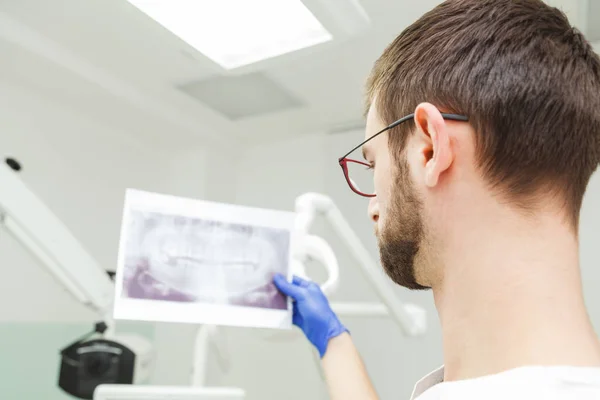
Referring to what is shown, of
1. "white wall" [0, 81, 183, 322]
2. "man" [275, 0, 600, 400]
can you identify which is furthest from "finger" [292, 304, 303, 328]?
"white wall" [0, 81, 183, 322]

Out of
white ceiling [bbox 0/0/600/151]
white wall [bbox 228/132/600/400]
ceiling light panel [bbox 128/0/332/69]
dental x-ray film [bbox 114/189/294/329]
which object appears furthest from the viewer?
white wall [bbox 228/132/600/400]

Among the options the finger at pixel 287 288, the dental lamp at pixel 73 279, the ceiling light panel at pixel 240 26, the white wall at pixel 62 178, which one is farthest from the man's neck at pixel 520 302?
the white wall at pixel 62 178

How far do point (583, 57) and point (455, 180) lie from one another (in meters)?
0.25

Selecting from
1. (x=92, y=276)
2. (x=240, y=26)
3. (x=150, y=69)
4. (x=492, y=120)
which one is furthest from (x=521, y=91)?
(x=150, y=69)

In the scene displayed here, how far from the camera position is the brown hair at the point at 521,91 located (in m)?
0.63

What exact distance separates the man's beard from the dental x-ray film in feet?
1.49

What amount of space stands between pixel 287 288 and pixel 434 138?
2.11 feet

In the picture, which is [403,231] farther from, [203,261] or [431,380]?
[203,261]

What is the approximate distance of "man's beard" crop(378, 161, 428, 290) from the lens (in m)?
0.70

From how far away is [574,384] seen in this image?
0.53 m

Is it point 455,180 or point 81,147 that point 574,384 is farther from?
point 81,147

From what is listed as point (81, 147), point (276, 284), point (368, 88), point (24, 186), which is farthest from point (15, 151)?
point (368, 88)

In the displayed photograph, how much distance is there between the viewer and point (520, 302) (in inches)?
23.3

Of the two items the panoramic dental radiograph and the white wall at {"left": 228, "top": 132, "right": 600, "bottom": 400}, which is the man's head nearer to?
the panoramic dental radiograph
